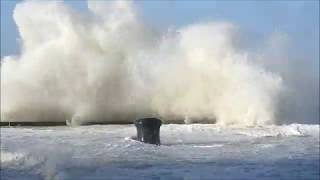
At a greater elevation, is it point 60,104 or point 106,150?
point 60,104

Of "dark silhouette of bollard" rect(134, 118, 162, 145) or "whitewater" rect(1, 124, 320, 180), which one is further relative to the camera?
"dark silhouette of bollard" rect(134, 118, 162, 145)

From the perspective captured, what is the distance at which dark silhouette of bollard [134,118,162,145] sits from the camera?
11.5 meters

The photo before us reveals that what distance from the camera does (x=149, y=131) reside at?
1152 cm

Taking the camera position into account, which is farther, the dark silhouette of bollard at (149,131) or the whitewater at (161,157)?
the dark silhouette of bollard at (149,131)

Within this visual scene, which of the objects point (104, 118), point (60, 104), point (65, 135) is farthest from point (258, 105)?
point (65, 135)

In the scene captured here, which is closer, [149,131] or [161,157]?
[161,157]

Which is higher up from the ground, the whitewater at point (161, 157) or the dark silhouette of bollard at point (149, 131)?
the dark silhouette of bollard at point (149, 131)

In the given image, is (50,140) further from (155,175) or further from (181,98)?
(181,98)

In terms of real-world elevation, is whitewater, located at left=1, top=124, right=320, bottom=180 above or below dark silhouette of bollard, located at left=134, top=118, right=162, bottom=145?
below

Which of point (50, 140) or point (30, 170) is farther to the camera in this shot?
point (50, 140)

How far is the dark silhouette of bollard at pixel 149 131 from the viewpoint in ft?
37.7

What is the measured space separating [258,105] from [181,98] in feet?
11.2

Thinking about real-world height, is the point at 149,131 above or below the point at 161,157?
above

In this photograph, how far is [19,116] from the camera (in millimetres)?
21469
